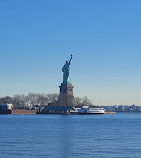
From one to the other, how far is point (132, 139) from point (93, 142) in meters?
7.24

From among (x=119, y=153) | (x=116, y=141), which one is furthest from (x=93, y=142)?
(x=119, y=153)

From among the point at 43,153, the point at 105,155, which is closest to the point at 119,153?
the point at 105,155

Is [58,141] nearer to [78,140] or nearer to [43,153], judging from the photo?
[78,140]

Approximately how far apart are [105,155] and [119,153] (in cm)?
232

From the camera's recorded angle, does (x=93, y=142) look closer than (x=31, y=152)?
No

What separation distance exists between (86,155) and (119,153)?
155 inches

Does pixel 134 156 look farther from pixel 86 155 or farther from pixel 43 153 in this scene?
pixel 43 153

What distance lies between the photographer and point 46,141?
63.6 meters

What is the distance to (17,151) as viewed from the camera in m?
53.4

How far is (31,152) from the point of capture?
5272 centimetres

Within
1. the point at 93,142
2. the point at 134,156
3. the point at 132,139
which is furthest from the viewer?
the point at 132,139

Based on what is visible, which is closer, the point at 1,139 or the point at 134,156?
the point at 134,156

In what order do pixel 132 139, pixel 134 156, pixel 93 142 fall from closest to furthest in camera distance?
pixel 134 156 → pixel 93 142 → pixel 132 139

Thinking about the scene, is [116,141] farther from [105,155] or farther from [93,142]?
[105,155]
